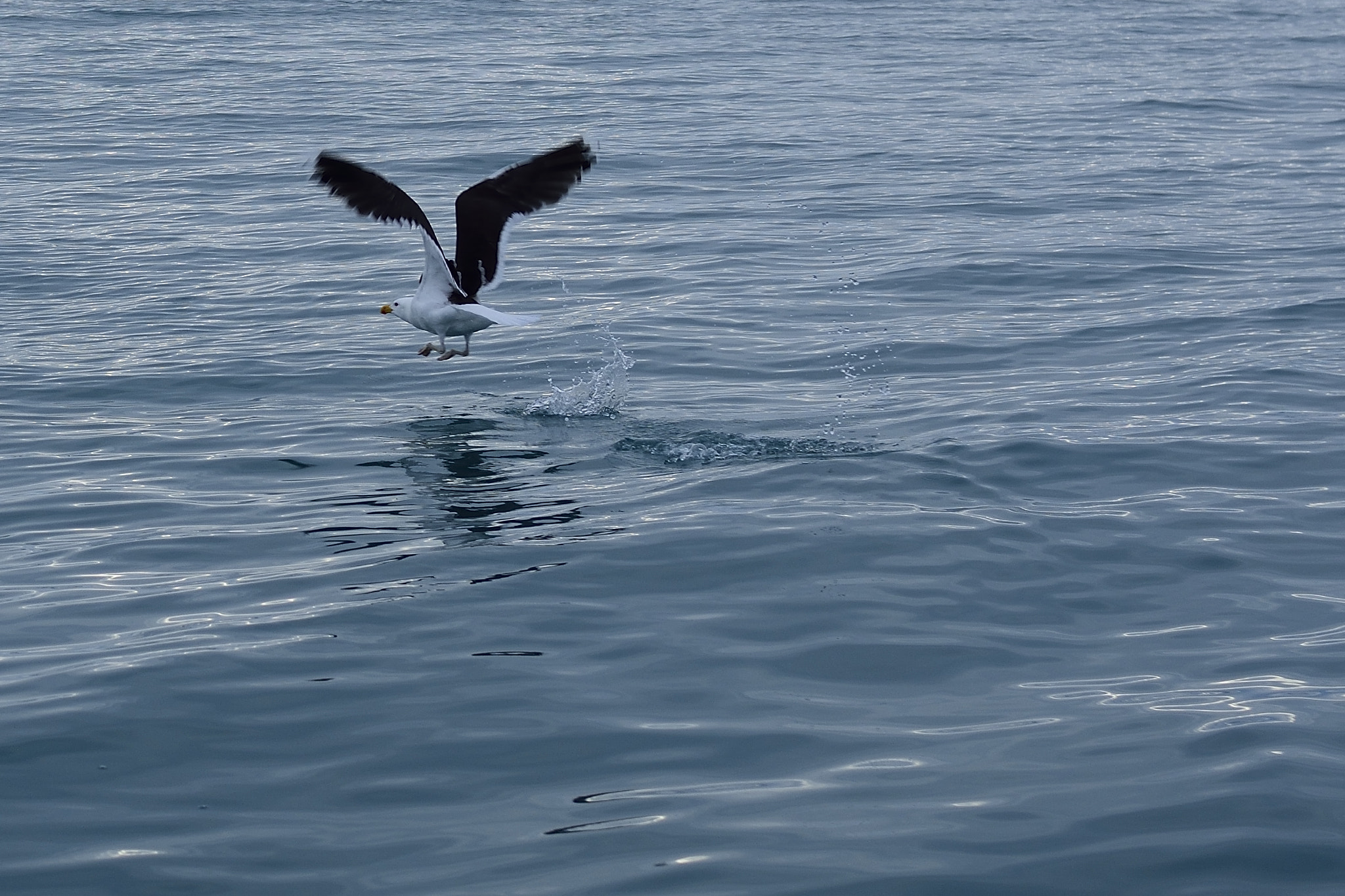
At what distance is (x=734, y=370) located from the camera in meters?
11.9

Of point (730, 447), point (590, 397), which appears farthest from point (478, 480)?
point (590, 397)

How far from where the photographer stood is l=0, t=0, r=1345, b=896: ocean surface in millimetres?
5371

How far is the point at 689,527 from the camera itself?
27.9 ft

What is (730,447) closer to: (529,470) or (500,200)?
(529,470)

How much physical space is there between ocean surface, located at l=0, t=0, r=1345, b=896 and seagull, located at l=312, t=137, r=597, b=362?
68 cm

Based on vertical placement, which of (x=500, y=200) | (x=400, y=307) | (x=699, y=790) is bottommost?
(x=699, y=790)

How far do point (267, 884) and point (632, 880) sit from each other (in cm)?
114

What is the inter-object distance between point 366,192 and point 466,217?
922 millimetres

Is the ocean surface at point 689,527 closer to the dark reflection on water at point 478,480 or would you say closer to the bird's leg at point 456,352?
the dark reflection on water at point 478,480

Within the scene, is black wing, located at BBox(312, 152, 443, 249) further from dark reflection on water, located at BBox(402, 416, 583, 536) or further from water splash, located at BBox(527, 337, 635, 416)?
water splash, located at BBox(527, 337, 635, 416)

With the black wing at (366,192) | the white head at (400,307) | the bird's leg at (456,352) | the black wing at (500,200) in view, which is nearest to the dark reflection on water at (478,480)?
the bird's leg at (456,352)

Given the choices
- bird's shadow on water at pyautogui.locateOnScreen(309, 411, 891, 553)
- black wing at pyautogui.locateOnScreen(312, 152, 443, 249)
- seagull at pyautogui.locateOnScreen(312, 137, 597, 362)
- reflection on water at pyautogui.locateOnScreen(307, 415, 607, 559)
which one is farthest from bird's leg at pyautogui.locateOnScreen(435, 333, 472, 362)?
black wing at pyautogui.locateOnScreen(312, 152, 443, 249)

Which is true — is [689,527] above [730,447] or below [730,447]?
below

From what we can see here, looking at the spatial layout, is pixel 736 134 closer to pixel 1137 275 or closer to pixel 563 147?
pixel 1137 275
